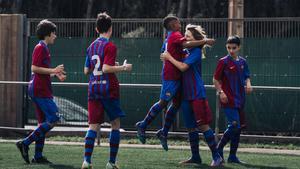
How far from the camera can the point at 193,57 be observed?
38.3ft

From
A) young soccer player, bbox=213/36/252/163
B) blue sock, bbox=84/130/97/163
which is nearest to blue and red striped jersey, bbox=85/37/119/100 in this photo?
blue sock, bbox=84/130/97/163

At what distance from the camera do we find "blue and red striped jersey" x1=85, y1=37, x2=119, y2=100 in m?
10.8

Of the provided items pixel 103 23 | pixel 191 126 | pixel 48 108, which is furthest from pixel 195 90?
pixel 48 108

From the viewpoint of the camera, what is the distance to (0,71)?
1897 centimetres

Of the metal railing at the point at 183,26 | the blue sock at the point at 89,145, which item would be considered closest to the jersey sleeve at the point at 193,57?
the blue sock at the point at 89,145

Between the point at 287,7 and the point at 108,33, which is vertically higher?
the point at 287,7

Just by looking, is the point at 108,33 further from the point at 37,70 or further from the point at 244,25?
the point at 244,25

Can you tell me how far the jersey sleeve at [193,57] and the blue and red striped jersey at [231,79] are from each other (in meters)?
0.65

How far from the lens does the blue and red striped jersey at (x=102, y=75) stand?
35.3 ft

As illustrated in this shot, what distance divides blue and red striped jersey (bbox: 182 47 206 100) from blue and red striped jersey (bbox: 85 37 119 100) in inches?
50.7

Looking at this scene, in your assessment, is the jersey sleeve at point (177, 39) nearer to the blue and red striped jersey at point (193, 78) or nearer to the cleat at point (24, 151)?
the blue and red striped jersey at point (193, 78)

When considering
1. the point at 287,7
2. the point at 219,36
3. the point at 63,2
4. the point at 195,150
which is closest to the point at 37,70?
the point at 195,150

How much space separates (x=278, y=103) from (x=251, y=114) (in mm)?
608

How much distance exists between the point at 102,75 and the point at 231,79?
2.31m
